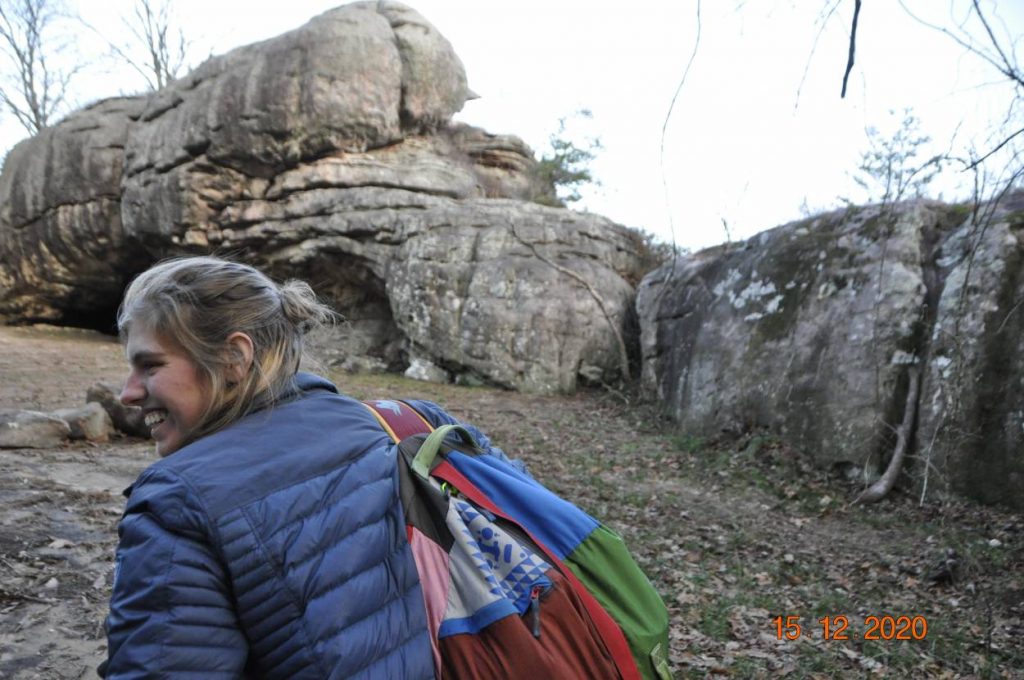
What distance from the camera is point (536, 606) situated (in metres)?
1.34

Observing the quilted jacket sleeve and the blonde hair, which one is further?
the blonde hair

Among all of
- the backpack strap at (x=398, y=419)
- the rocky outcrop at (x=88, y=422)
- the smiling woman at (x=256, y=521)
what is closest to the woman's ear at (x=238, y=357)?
the smiling woman at (x=256, y=521)

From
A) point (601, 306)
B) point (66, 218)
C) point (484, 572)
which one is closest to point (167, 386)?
point (484, 572)

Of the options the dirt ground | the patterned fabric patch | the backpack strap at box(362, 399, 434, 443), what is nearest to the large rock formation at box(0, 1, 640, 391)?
the dirt ground

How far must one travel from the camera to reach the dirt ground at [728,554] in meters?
3.70

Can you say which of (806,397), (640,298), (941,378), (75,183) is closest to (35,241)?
(75,183)

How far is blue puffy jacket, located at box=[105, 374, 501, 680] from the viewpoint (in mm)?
1148

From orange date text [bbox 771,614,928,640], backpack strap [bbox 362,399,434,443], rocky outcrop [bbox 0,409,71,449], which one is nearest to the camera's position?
backpack strap [bbox 362,399,434,443]

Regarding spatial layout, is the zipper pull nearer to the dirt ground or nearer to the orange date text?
the dirt ground

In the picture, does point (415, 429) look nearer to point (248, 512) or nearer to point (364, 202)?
point (248, 512)

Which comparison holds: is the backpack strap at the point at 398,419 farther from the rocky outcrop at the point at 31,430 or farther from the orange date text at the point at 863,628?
the rocky outcrop at the point at 31,430

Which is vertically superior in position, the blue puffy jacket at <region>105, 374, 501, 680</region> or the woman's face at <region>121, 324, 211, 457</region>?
the woman's face at <region>121, 324, 211, 457</region>

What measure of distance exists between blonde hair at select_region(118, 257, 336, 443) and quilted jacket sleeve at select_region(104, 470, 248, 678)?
1.06 ft

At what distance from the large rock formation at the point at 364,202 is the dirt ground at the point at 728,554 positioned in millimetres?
4195
